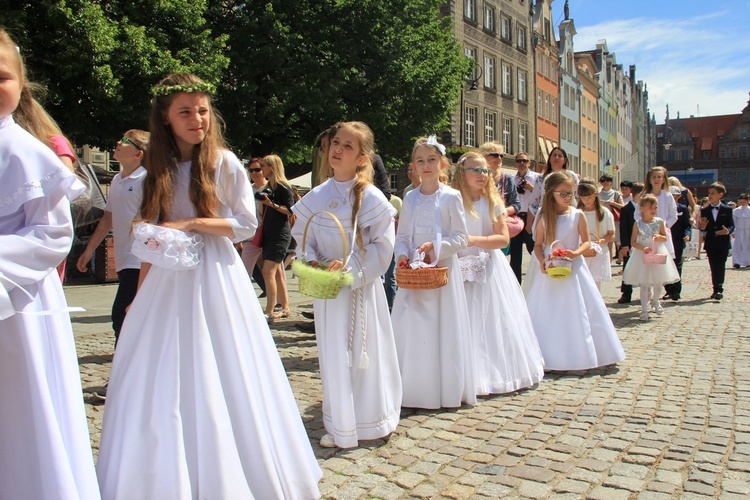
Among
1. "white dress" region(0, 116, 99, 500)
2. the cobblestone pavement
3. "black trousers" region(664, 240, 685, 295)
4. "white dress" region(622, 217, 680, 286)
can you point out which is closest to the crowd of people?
"white dress" region(0, 116, 99, 500)

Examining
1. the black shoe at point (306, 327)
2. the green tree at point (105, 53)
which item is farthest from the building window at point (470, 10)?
the black shoe at point (306, 327)

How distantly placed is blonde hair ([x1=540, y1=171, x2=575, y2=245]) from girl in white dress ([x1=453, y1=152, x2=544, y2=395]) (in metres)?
1.12

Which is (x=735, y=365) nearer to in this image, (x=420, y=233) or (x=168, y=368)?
(x=420, y=233)

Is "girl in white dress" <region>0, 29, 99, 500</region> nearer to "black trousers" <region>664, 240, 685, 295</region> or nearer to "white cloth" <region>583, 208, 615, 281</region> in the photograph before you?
"white cloth" <region>583, 208, 615, 281</region>

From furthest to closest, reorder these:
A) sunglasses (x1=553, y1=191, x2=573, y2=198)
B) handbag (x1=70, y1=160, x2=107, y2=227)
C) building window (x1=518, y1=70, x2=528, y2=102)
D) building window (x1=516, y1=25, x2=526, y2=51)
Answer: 1. building window (x1=518, y1=70, x2=528, y2=102)
2. building window (x1=516, y1=25, x2=526, y2=51)
3. sunglasses (x1=553, y1=191, x2=573, y2=198)
4. handbag (x1=70, y1=160, x2=107, y2=227)

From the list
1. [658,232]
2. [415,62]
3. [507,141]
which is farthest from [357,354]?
[507,141]

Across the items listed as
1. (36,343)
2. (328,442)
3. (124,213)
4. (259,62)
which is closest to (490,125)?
(259,62)

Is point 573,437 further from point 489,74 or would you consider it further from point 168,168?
point 489,74

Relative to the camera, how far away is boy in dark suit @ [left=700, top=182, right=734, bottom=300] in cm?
1134

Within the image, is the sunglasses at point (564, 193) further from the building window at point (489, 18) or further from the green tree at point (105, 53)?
the building window at point (489, 18)

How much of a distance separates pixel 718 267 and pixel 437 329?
8.57 metres

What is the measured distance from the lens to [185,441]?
2.80 m

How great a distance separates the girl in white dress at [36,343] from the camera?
218 centimetres

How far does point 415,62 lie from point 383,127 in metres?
2.94
